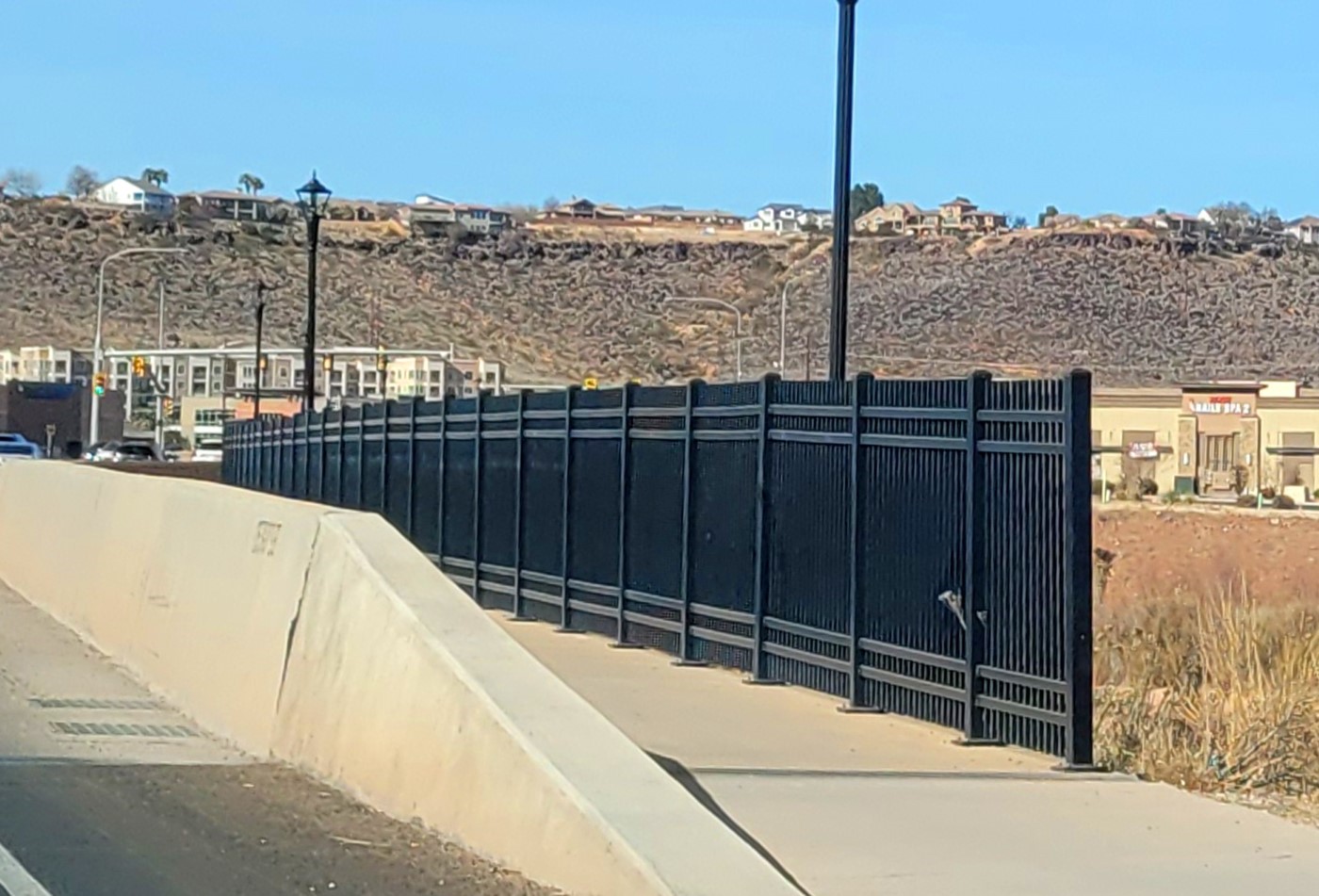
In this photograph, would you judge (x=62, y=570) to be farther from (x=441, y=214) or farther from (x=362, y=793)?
(x=441, y=214)

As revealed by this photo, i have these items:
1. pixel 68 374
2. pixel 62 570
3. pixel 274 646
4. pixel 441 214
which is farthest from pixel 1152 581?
pixel 441 214

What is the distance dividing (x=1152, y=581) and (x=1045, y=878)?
3167 centimetres

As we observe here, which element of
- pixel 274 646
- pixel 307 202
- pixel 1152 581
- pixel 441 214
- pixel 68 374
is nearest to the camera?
pixel 274 646

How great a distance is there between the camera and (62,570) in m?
17.3

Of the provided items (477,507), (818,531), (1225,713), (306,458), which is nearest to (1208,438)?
(306,458)

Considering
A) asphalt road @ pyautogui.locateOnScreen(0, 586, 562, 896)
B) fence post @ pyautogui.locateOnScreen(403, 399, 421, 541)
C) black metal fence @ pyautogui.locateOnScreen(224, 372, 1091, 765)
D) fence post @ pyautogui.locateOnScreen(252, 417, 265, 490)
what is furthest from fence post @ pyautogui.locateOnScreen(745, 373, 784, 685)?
fence post @ pyautogui.locateOnScreen(252, 417, 265, 490)

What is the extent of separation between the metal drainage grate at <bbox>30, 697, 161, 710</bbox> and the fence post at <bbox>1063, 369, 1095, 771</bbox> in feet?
19.6

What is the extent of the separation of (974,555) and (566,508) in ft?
22.7

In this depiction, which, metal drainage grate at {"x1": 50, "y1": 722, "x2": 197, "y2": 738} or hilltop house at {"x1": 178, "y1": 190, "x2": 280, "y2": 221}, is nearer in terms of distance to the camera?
metal drainage grate at {"x1": 50, "y1": 722, "x2": 197, "y2": 738}

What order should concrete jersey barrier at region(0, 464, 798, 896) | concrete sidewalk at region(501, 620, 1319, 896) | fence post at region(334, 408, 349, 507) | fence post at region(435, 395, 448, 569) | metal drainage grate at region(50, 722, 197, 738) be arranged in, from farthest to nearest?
fence post at region(334, 408, 349, 507) < fence post at region(435, 395, 448, 569) < metal drainage grate at region(50, 722, 197, 738) < concrete sidewalk at region(501, 620, 1319, 896) < concrete jersey barrier at region(0, 464, 798, 896)

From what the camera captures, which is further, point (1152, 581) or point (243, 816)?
point (1152, 581)

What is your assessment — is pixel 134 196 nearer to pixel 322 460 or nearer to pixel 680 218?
pixel 680 218

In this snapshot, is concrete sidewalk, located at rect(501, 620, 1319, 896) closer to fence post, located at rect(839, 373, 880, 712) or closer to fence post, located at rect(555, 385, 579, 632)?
fence post, located at rect(839, 373, 880, 712)

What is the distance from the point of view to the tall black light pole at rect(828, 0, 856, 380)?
1561 centimetres
